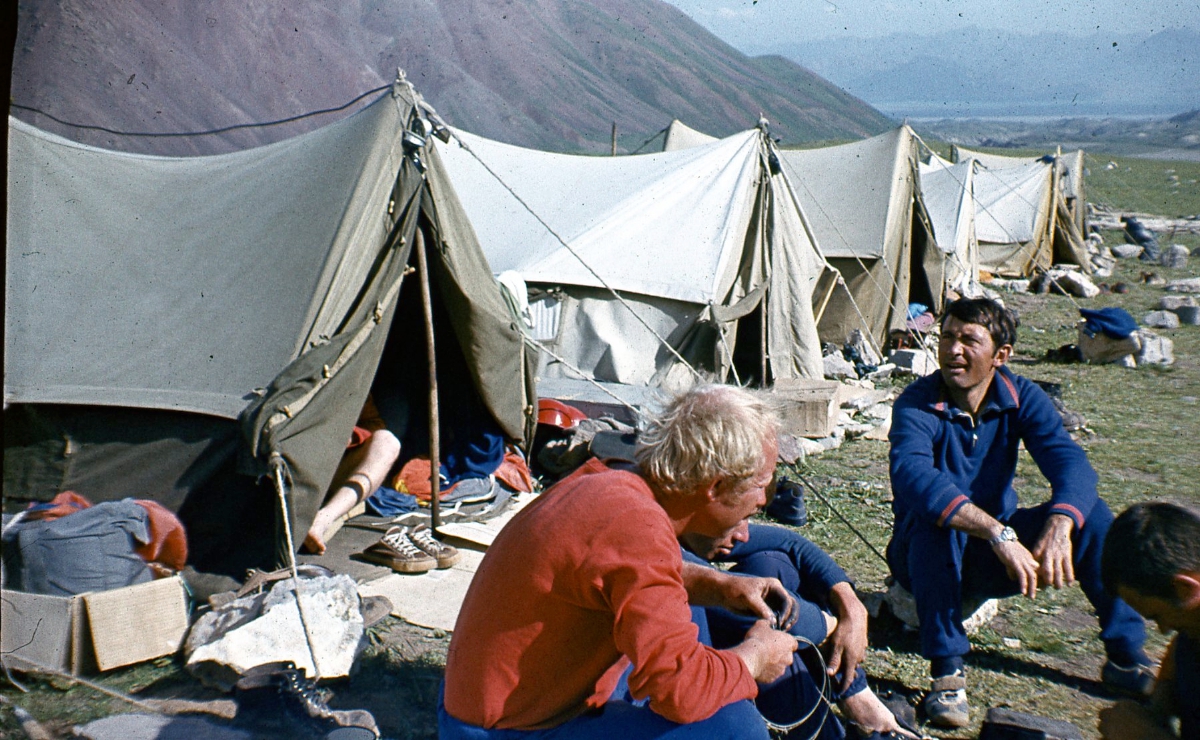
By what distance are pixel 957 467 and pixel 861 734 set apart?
43.0 inches

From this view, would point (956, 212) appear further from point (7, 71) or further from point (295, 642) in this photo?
point (7, 71)

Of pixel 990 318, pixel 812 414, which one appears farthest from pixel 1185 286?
pixel 990 318

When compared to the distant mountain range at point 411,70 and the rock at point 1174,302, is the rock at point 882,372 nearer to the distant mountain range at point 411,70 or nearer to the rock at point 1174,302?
the rock at point 1174,302

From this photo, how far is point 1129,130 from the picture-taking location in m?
97.5

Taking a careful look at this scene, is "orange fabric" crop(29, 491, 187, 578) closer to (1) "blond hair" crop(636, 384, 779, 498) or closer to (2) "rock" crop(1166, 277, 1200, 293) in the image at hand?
(1) "blond hair" crop(636, 384, 779, 498)

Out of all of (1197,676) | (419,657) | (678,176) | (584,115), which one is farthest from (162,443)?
(584,115)

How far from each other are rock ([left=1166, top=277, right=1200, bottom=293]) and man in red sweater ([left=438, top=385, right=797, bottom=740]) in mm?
14297

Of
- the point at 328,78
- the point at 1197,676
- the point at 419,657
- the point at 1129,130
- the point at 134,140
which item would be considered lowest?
the point at 419,657

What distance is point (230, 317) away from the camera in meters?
4.53

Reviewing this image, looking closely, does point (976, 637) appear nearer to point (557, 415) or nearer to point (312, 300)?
point (557, 415)

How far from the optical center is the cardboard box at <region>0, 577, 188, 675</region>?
3338 millimetres

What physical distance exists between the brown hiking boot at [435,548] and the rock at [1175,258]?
Result: 52.5 feet

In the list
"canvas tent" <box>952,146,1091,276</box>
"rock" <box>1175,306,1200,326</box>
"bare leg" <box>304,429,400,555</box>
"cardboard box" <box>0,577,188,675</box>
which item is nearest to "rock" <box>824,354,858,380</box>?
"bare leg" <box>304,429,400,555</box>

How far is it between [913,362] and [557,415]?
4386mm
